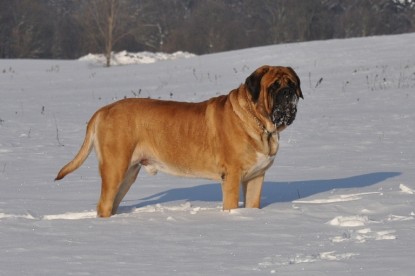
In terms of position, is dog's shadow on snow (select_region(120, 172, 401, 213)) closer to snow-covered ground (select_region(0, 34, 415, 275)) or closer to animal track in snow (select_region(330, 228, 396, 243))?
snow-covered ground (select_region(0, 34, 415, 275))

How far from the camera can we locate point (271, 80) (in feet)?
21.6

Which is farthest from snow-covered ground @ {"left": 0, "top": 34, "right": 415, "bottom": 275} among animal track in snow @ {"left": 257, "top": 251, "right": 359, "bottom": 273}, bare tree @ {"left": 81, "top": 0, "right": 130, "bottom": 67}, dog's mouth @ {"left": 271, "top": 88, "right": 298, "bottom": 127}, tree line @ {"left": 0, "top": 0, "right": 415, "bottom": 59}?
tree line @ {"left": 0, "top": 0, "right": 415, "bottom": 59}

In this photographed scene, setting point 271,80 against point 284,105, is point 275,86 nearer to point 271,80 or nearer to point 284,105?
point 271,80

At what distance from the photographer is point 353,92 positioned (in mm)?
17609

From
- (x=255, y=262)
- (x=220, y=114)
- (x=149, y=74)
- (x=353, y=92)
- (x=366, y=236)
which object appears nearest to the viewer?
(x=255, y=262)

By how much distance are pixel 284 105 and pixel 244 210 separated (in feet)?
2.94

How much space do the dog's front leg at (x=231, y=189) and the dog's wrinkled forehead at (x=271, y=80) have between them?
649 mm

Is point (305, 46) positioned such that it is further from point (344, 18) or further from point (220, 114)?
point (344, 18)

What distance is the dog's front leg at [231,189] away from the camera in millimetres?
6684

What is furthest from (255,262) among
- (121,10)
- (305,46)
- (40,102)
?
(121,10)

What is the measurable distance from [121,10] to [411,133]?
36038mm

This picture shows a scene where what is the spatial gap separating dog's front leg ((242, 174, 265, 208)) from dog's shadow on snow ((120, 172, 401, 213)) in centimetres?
36

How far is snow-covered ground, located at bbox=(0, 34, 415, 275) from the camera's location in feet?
15.8

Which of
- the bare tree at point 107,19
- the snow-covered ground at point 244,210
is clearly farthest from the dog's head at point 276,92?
the bare tree at point 107,19
